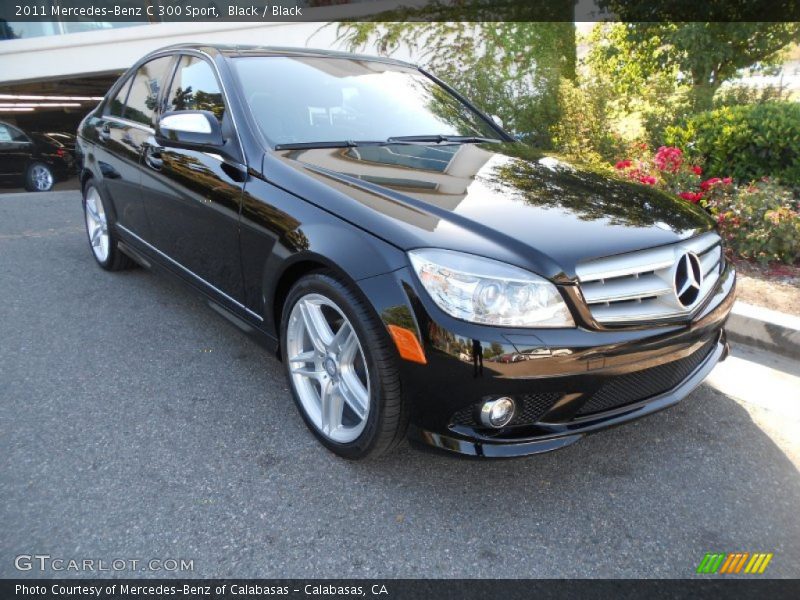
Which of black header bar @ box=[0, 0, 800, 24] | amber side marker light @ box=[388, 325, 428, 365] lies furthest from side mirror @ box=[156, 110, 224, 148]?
black header bar @ box=[0, 0, 800, 24]

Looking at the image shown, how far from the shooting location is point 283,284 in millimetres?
2631

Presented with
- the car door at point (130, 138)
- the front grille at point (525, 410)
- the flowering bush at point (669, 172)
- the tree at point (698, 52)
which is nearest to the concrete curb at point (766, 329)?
the flowering bush at point (669, 172)

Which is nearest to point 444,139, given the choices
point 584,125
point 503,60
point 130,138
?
point 130,138

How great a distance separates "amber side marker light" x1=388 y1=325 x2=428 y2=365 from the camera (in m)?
2.04

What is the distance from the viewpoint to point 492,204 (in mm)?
2365

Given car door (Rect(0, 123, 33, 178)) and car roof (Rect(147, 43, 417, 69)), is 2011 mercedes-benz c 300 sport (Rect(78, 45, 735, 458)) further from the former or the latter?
car door (Rect(0, 123, 33, 178))

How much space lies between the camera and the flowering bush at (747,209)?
14.4 ft

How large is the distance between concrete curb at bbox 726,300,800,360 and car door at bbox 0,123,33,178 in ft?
40.0

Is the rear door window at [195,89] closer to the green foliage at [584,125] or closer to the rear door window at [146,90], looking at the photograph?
the rear door window at [146,90]

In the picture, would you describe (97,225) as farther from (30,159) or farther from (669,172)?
(30,159)

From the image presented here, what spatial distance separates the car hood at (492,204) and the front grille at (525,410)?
41cm

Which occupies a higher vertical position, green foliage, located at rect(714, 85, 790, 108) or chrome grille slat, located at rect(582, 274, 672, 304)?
green foliage, located at rect(714, 85, 790, 108)

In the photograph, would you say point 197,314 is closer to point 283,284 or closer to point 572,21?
point 283,284

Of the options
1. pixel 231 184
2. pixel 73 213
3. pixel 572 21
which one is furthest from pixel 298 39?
pixel 231 184
